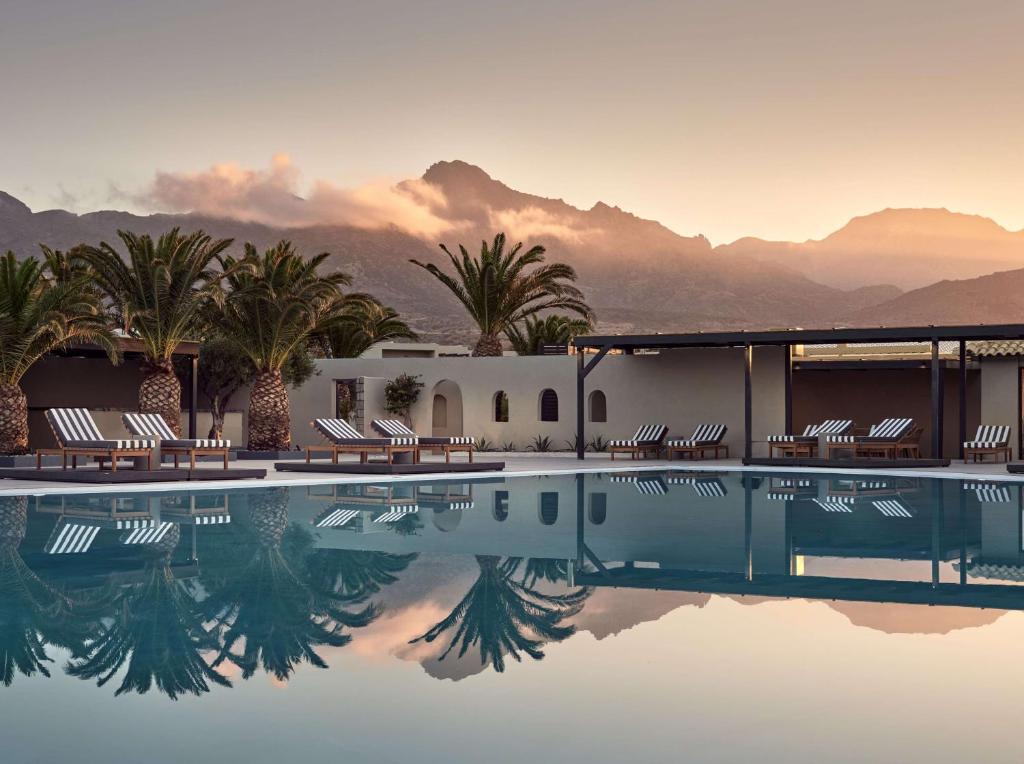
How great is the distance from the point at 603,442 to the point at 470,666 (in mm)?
24753

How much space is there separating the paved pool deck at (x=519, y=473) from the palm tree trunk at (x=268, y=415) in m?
1.24

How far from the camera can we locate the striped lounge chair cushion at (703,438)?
27.2 metres

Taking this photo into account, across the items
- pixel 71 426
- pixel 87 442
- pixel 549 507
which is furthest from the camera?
pixel 71 426

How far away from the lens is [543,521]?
42.7 feet

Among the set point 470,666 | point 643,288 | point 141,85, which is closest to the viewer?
point 470,666

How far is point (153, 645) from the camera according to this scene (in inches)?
243

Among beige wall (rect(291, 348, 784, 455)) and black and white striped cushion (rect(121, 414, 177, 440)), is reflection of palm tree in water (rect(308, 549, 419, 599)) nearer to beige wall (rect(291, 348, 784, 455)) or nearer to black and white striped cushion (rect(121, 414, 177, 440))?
black and white striped cushion (rect(121, 414, 177, 440))

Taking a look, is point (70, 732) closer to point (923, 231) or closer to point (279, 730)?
point (279, 730)

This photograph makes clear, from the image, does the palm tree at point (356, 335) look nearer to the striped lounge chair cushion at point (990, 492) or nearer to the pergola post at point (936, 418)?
the pergola post at point (936, 418)

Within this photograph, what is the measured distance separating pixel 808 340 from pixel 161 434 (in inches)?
504

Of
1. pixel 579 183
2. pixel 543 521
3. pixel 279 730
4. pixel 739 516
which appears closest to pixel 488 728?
pixel 279 730

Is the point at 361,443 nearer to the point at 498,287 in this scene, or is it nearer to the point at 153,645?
the point at 498,287

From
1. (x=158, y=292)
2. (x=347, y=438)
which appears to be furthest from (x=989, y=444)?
(x=158, y=292)

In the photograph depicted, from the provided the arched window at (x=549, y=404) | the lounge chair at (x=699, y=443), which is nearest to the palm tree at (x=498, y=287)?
the arched window at (x=549, y=404)
